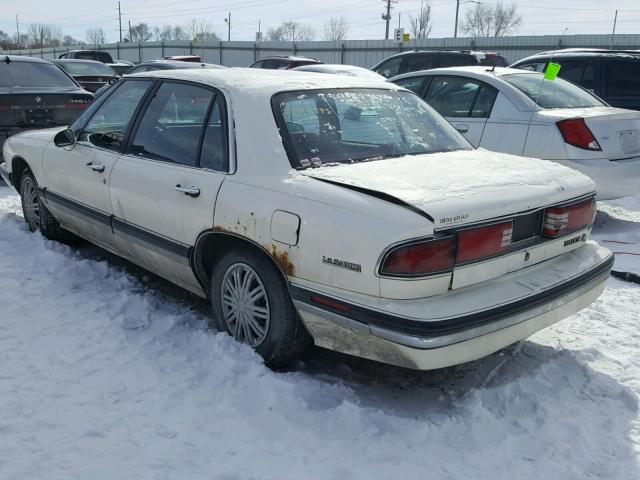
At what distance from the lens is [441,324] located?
2658 millimetres

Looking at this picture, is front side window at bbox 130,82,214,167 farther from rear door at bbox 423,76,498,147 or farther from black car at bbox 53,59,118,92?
black car at bbox 53,59,118,92

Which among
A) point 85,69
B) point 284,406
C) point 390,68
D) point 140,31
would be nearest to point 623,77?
point 390,68

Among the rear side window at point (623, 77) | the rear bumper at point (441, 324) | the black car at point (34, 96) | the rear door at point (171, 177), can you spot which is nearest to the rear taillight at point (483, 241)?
the rear bumper at point (441, 324)

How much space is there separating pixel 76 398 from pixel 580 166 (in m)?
4.79

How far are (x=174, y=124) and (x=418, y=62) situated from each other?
10242 mm

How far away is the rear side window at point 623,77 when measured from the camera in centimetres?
855

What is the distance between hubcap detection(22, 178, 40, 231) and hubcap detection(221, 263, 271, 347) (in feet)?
9.61

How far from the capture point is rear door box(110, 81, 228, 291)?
3492mm

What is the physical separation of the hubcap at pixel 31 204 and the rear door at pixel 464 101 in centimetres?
407

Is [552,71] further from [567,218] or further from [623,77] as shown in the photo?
[623,77]

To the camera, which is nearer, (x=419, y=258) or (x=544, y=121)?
(x=419, y=258)

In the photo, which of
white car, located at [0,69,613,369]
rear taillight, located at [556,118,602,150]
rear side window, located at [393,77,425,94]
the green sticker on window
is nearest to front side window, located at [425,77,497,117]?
rear side window, located at [393,77,425,94]

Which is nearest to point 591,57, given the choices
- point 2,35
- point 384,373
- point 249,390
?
point 384,373

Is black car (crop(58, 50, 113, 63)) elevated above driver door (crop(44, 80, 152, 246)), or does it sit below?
above
